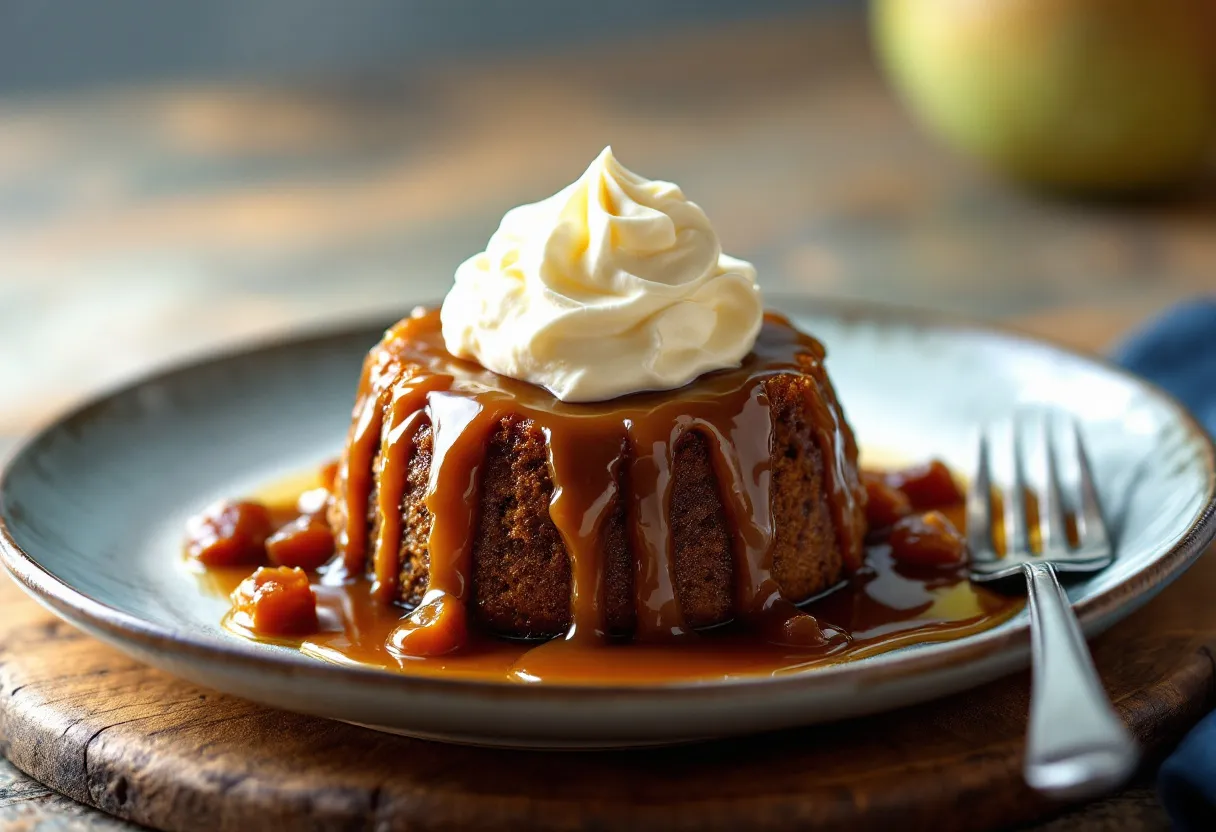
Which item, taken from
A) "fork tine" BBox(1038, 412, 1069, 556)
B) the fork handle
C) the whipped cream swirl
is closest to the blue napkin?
"fork tine" BBox(1038, 412, 1069, 556)

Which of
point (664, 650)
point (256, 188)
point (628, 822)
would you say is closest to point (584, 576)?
point (664, 650)

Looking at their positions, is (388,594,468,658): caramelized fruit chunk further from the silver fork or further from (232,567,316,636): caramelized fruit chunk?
the silver fork

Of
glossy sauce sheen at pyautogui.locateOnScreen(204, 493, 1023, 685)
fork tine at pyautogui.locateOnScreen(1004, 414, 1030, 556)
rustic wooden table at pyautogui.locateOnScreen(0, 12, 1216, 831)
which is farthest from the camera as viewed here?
rustic wooden table at pyautogui.locateOnScreen(0, 12, 1216, 831)

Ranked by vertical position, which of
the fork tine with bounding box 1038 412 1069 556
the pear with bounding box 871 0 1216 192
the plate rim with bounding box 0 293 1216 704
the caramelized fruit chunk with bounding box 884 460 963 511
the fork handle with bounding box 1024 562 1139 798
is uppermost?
the pear with bounding box 871 0 1216 192

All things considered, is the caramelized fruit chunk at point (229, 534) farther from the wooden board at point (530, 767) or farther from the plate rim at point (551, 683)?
the wooden board at point (530, 767)

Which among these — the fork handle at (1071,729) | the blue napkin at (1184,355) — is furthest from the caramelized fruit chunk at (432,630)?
the blue napkin at (1184,355)

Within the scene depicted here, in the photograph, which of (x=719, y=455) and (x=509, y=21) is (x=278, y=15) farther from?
(x=719, y=455)
